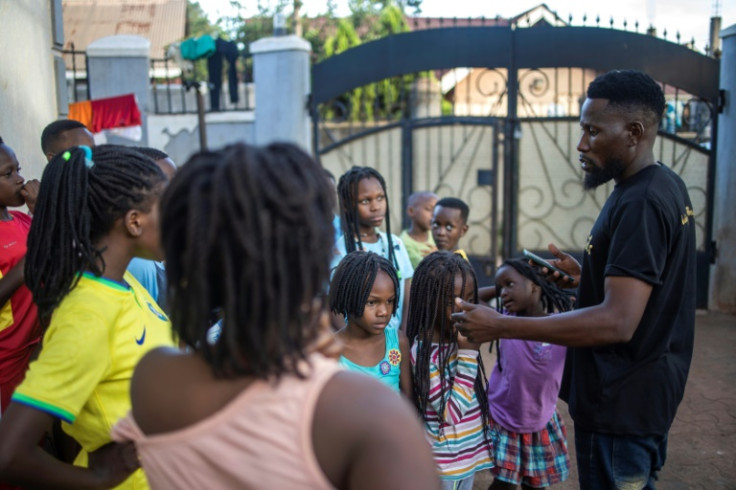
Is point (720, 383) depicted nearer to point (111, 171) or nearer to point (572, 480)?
point (572, 480)

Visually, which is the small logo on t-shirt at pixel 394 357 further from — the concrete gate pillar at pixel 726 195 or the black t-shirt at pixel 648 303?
the concrete gate pillar at pixel 726 195

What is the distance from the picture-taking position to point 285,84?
798cm

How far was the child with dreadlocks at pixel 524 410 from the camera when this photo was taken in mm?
3107

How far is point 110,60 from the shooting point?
28.3 ft

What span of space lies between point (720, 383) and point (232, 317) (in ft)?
18.0

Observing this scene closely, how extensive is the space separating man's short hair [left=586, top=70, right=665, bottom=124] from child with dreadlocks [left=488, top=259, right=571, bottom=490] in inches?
47.4

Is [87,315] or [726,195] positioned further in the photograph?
[726,195]

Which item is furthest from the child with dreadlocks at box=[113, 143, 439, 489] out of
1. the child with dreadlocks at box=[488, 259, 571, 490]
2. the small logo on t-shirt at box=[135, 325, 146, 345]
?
the child with dreadlocks at box=[488, 259, 571, 490]

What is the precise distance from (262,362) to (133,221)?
0.89 meters

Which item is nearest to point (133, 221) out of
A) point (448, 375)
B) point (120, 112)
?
point (448, 375)

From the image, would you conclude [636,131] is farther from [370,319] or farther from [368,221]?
[368,221]

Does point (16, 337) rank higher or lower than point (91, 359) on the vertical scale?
lower

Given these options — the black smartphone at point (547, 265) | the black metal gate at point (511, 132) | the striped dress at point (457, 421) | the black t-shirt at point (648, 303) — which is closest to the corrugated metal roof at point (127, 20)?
the black metal gate at point (511, 132)

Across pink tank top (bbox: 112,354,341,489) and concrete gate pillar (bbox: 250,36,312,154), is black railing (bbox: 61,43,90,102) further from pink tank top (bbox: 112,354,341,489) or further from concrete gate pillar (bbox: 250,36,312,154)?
pink tank top (bbox: 112,354,341,489)
